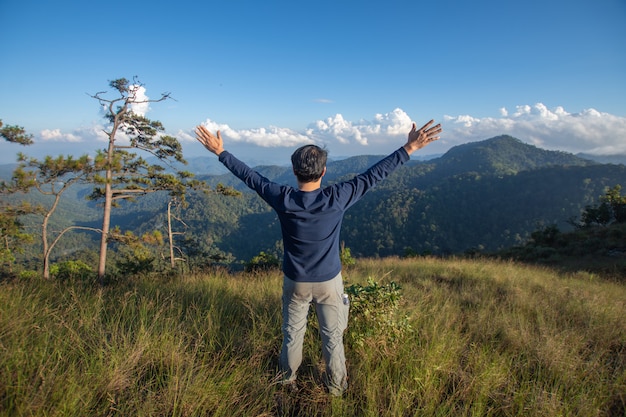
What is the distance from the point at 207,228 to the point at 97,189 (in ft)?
354

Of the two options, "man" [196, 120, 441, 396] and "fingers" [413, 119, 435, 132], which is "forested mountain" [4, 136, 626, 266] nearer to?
"fingers" [413, 119, 435, 132]

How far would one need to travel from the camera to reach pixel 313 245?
6.17 ft

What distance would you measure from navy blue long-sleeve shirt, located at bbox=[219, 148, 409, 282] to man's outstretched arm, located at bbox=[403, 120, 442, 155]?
270mm

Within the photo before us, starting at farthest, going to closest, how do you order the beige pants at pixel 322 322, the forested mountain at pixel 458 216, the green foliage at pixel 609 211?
the forested mountain at pixel 458 216, the green foliage at pixel 609 211, the beige pants at pixel 322 322

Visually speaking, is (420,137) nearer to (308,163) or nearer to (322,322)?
(308,163)

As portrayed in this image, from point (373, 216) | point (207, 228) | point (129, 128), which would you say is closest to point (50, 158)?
point (129, 128)

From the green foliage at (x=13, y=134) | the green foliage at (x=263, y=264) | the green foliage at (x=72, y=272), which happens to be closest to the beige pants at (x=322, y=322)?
the green foliage at (x=72, y=272)

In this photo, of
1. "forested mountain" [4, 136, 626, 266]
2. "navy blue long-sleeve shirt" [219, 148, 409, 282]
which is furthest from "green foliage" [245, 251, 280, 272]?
"forested mountain" [4, 136, 626, 266]

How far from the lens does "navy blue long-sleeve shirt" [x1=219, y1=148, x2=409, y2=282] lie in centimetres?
182

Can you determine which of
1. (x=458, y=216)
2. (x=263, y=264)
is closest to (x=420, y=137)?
(x=263, y=264)

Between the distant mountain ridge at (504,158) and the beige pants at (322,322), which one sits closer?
the beige pants at (322,322)

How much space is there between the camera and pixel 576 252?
50.0 ft

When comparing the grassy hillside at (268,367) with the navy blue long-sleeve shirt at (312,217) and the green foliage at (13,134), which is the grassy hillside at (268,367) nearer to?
the navy blue long-sleeve shirt at (312,217)

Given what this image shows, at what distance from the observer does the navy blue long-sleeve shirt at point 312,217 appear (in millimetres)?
1817
